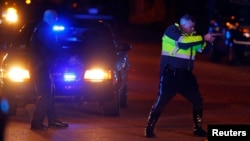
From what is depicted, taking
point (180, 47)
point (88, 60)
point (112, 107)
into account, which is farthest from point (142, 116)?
point (180, 47)

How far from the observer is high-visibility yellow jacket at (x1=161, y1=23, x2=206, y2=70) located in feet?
33.7

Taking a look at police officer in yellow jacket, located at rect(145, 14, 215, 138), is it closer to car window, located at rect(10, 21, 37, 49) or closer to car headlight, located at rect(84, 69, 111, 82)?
car headlight, located at rect(84, 69, 111, 82)

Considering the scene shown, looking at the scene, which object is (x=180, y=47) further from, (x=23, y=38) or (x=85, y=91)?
(x=23, y=38)

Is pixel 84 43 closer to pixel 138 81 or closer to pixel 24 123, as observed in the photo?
pixel 24 123

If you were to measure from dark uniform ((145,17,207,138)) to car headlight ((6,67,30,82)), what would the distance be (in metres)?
2.36

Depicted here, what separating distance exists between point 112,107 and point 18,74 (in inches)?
65.2

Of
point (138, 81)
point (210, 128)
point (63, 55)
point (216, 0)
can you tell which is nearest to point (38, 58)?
point (63, 55)

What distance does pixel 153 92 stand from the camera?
16.3m

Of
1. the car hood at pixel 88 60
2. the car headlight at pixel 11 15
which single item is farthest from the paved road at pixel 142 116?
the car headlight at pixel 11 15

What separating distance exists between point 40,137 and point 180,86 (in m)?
2.08

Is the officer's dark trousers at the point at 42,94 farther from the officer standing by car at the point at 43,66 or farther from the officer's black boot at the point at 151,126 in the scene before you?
the officer's black boot at the point at 151,126

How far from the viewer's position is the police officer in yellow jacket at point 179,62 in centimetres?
1034

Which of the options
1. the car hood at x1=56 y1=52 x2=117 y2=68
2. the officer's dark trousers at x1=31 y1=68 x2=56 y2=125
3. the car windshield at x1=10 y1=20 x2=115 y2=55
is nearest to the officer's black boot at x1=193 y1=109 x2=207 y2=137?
the car hood at x1=56 y1=52 x2=117 y2=68

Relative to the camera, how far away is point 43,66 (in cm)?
1107
